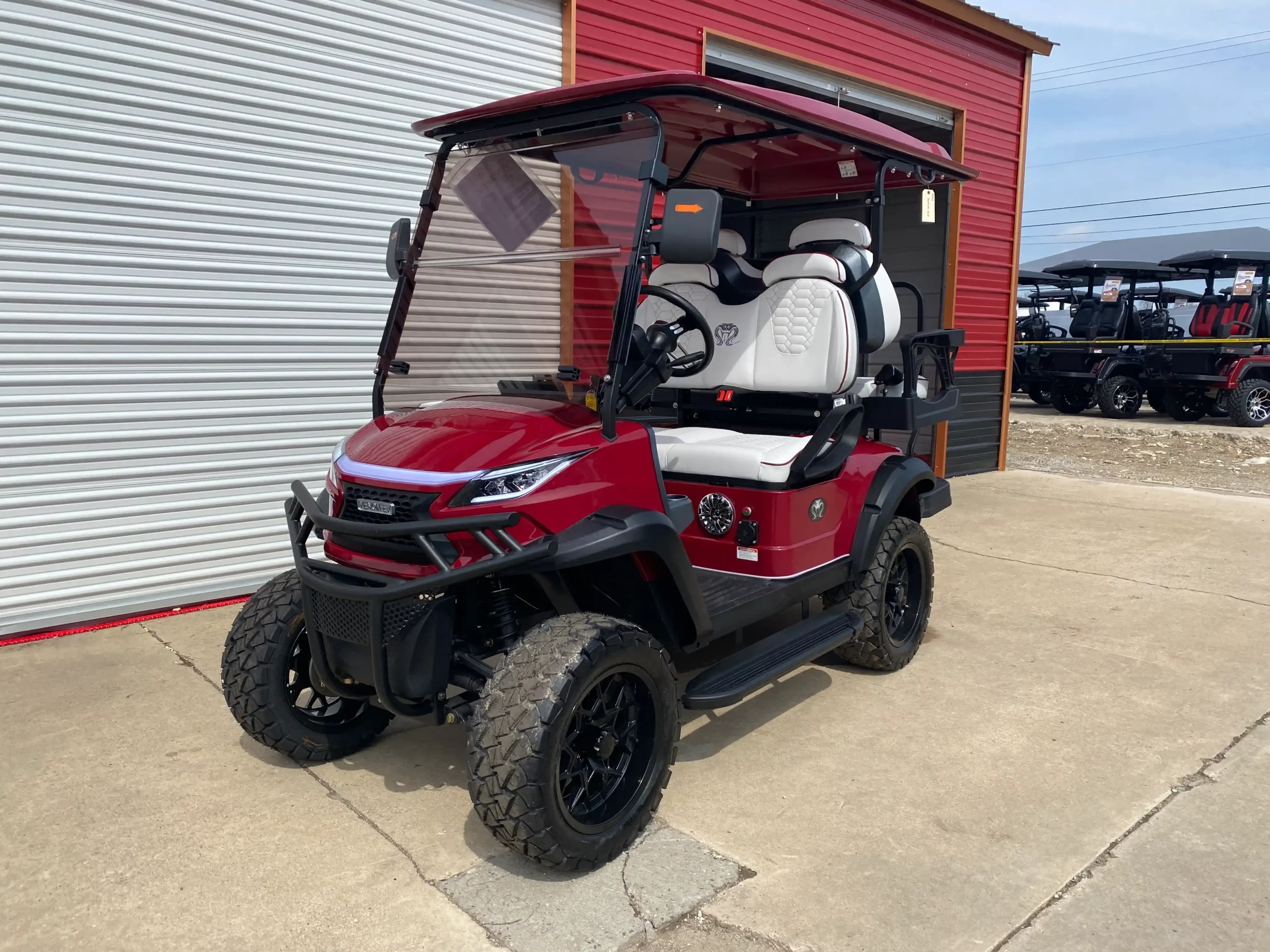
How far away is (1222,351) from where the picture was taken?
44.8 feet

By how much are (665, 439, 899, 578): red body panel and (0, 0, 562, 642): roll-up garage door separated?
7.57ft

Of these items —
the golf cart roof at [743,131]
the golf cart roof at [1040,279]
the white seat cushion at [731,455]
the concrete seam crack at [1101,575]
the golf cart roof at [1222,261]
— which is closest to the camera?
the golf cart roof at [743,131]

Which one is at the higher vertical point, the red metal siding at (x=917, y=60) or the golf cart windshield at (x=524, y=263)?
the red metal siding at (x=917, y=60)

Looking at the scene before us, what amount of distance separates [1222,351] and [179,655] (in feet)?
46.3

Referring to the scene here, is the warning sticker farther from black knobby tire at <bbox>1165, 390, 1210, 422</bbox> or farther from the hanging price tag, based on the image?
the hanging price tag

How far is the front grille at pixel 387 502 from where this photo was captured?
2.59 metres

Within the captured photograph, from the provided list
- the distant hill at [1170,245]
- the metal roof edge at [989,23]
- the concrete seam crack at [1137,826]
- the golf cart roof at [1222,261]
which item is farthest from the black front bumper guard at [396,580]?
the distant hill at [1170,245]

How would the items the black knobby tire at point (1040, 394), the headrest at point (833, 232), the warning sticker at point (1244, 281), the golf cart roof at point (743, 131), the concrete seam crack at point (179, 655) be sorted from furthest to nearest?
the black knobby tire at point (1040, 394) < the warning sticker at point (1244, 281) < the headrest at point (833, 232) < the concrete seam crack at point (179, 655) < the golf cart roof at point (743, 131)

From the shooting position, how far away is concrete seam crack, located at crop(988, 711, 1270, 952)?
240 cm

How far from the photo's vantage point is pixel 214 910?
7.95 feet

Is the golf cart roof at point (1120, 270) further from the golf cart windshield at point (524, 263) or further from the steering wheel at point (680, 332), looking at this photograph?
the golf cart windshield at point (524, 263)

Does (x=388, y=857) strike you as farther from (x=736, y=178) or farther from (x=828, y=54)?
(x=828, y=54)

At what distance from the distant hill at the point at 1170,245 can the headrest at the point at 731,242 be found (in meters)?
30.5

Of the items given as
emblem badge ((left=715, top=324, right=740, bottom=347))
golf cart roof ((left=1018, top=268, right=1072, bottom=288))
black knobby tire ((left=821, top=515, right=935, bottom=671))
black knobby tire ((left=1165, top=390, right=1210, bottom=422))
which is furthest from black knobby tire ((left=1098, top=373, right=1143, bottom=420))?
emblem badge ((left=715, top=324, right=740, bottom=347))
